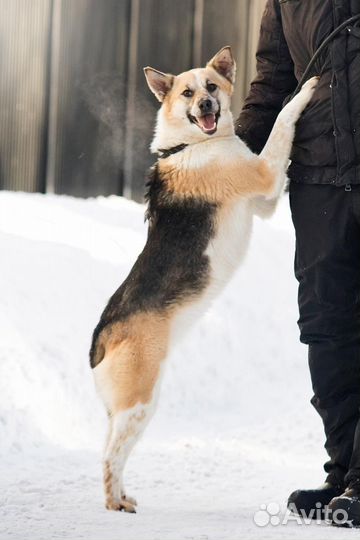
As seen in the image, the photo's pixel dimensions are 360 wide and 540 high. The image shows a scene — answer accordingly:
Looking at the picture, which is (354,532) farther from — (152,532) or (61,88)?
(61,88)

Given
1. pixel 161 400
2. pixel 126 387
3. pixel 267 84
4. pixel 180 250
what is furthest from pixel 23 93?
pixel 126 387

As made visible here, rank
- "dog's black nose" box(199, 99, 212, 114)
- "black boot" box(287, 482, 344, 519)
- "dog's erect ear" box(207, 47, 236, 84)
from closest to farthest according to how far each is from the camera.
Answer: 1. "black boot" box(287, 482, 344, 519)
2. "dog's black nose" box(199, 99, 212, 114)
3. "dog's erect ear" box(207, 47, 236, 84)

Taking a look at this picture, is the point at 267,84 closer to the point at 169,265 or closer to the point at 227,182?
the point at 227,182

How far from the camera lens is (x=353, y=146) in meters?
3.57

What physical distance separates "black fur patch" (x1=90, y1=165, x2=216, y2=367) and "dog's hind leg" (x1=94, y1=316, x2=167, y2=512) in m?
0.08

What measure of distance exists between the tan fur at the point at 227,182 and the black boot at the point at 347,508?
120cm

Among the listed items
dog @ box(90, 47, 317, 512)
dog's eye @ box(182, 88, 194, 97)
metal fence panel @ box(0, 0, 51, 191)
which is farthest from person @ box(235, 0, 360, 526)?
metal fence panel @ box(0, 0, 51, 191)

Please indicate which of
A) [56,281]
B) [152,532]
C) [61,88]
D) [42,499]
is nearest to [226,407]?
[56,281]

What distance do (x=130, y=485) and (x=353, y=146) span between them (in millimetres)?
1783

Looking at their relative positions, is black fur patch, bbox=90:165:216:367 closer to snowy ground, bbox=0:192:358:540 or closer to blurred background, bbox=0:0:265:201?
snowy ground, bbox=0:192:358:540

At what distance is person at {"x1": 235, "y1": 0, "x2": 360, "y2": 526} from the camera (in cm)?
357

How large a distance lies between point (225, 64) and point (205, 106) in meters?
0.36

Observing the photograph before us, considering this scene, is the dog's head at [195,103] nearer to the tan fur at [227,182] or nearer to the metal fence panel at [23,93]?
the tan fur at [227,182]

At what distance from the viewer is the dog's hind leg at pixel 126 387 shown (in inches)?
149
